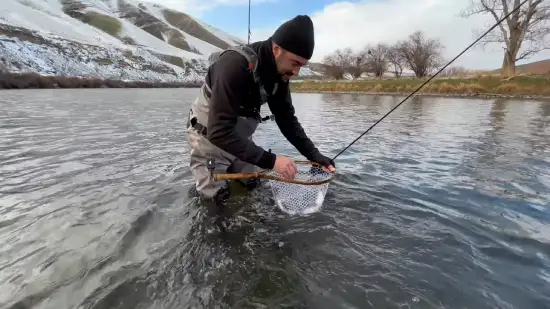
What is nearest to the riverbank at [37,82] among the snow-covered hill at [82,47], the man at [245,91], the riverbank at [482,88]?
the snow-covered hill at [82,47]

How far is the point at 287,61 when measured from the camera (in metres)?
3.02

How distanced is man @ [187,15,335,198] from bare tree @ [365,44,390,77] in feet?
232

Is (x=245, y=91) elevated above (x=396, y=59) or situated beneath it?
situated beneath

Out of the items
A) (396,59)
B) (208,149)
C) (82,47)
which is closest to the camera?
(208,149)

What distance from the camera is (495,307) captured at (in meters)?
2.11

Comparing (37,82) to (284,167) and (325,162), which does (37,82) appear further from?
(284,167)

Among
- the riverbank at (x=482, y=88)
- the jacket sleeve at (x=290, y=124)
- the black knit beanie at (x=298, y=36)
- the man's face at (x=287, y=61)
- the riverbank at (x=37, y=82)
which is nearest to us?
the black knit beanie at (x=298, y=36)

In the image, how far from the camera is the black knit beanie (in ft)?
9.33

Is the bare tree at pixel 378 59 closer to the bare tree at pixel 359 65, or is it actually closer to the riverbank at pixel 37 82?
the bare tree at pixel 359 65

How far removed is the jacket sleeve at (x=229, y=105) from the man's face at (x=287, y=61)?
335 millimetres

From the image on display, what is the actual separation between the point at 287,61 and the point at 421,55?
5886cm

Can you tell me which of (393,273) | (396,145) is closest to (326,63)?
(396,145)

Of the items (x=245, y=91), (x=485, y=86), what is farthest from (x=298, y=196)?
(x=485, y=86)

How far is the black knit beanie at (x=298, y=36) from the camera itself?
284 centimetres
